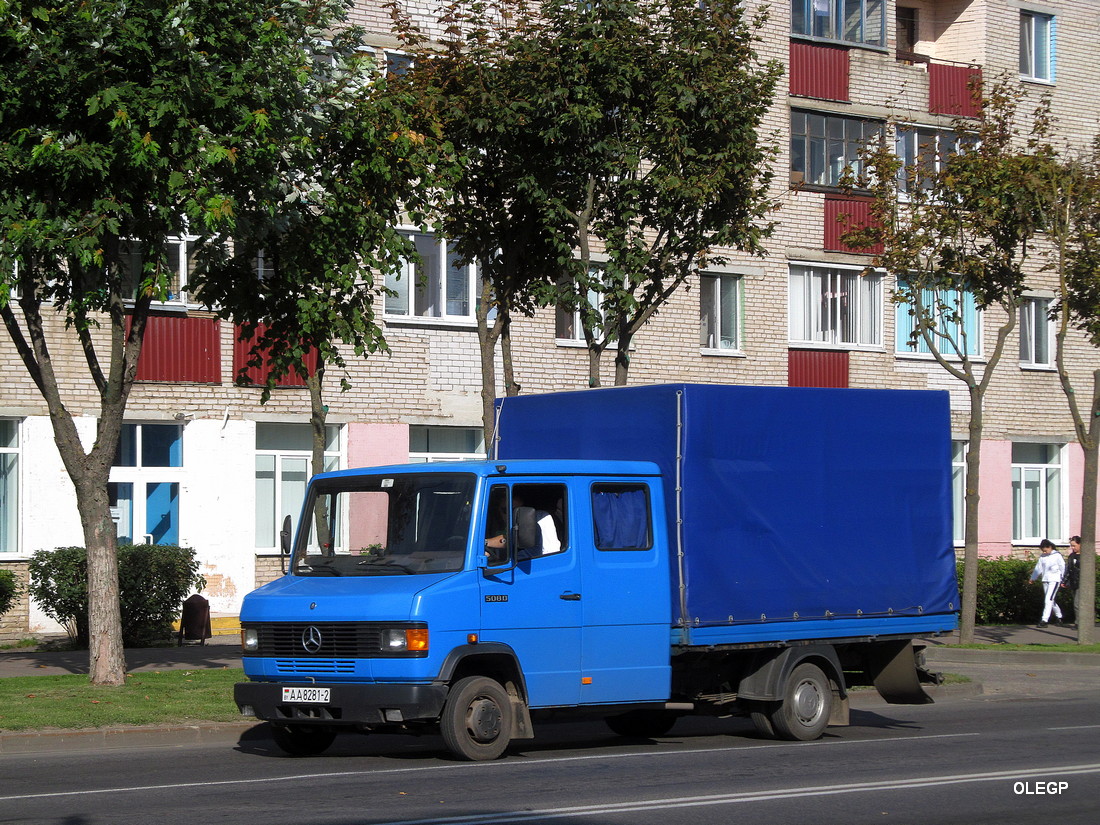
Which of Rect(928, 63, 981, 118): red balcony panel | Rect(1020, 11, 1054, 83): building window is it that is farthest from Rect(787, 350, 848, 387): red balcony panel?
Rect(1020, 11, 1054, 83): building window

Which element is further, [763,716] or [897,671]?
[897,671]

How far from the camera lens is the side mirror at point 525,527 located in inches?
439

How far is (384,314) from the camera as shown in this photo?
90.6 ft

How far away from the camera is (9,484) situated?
2464 centimetres

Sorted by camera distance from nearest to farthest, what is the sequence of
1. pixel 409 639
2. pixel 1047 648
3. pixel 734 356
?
pixel 409 639, pixel 1047 648, pixel 734 356

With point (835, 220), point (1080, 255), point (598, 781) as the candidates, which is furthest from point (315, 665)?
point (835, 220)

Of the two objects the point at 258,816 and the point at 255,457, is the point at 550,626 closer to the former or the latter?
the point at 258,816

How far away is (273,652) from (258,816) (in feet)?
8.57

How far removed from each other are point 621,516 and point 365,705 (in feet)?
8.09

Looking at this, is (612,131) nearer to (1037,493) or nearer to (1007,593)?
(1007,593)

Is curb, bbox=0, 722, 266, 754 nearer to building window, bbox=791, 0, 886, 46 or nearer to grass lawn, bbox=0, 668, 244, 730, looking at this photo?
grass lawn, bbox=0, 668, 244, 730

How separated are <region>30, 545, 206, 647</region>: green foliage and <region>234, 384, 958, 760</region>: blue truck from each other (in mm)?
11008

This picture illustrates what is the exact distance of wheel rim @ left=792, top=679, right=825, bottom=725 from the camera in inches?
508

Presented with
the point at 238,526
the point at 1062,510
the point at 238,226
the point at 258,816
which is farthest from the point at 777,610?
the point at 1062,510
